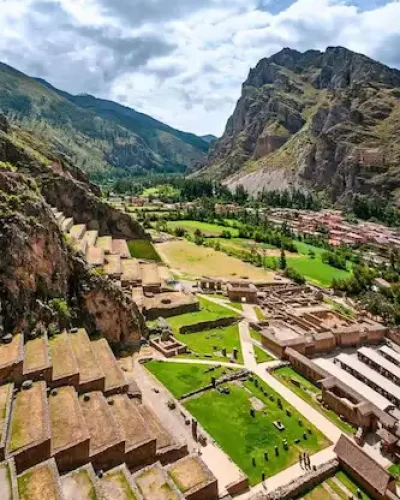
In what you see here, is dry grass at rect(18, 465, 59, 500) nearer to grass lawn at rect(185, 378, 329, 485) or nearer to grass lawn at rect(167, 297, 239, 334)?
grass lawn at rect(185, 378, 329, 485)

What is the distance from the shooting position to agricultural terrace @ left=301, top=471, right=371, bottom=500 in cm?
2844

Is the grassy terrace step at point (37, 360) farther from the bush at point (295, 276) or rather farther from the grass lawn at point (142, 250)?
the bush at point (295, 276)

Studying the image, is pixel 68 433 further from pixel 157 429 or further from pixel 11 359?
pixel 157 429

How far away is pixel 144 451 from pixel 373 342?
39.9 m

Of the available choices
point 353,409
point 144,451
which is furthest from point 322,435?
point 144,451

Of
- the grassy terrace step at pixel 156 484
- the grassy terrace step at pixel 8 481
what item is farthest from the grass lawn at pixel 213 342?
the grassy terrace step at pixel 8 481

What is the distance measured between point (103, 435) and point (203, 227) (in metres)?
110

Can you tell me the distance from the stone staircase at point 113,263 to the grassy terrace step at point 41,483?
3289 cm

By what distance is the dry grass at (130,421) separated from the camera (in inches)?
1083

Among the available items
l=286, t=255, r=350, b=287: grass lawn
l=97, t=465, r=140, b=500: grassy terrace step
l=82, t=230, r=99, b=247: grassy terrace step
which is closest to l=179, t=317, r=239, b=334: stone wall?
l=82, t=230, r=99, b=247: grassy terrace step

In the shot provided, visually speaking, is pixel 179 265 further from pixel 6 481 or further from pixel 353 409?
pixel 6 481

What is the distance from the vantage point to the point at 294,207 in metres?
192

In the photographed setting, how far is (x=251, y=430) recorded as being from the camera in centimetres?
3359

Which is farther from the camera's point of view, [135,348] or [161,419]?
[135,348]
